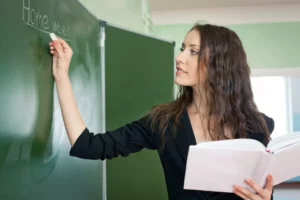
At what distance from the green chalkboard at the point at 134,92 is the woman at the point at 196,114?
0.70 meters

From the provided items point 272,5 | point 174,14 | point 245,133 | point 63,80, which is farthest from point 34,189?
point 272,5

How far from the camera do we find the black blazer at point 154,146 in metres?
1.03

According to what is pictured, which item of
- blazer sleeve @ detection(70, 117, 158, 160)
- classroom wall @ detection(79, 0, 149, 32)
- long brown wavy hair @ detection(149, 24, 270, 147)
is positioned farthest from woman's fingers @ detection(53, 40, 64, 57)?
classroom wall @ detection(79, 0, 149, 32)

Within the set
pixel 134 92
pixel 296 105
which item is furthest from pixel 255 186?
pixel 296 105

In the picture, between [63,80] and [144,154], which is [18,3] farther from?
[144,154]

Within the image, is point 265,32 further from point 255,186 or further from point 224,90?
point 255,186

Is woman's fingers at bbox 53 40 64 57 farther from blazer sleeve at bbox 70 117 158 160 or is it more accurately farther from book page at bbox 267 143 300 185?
book page at bbox 267 143 300 185

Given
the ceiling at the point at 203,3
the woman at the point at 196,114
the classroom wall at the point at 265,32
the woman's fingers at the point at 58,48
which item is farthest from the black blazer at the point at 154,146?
the classroom wall at the point at 265,32

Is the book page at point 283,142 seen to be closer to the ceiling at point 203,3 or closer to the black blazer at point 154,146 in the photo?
the black blazer at point 154,146

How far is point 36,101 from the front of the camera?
954 millimetres

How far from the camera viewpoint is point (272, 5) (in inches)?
167

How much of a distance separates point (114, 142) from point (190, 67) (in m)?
0.36

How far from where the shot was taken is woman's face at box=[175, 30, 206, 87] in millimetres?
1089

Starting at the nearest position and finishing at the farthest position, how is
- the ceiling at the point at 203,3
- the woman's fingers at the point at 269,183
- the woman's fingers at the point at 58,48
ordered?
the woman's fingers at the point at 269,183
the woman's fingers at the point at 58,48
the ceiling at the point at 203,3
